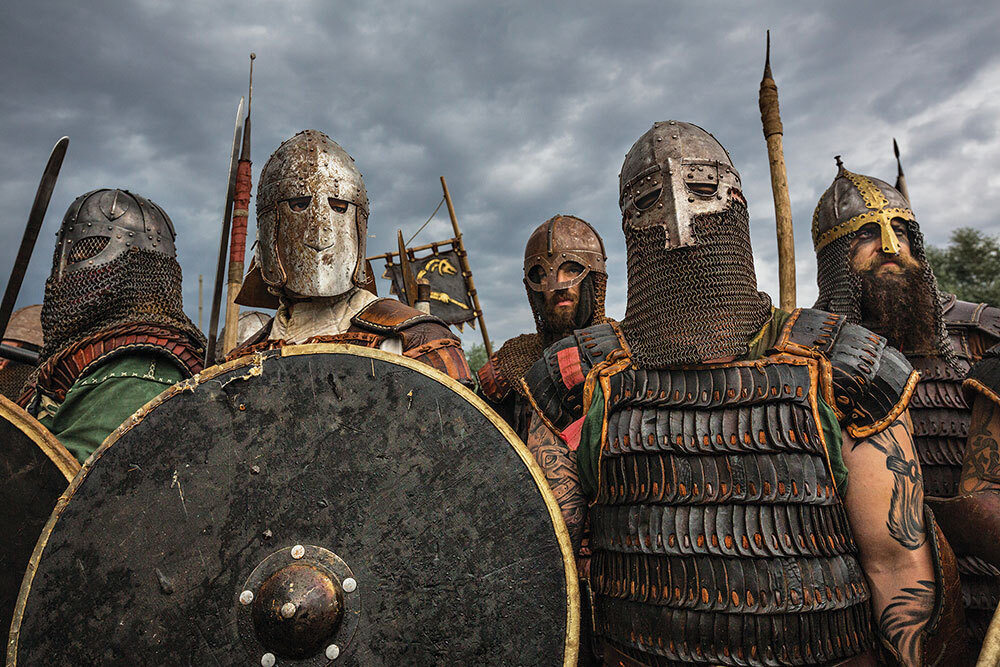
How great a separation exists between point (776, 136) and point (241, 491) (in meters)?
Answer: 4.20

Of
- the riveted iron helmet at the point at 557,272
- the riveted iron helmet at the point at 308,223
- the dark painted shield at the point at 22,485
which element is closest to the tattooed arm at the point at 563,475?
the riveted iron helmet at the point at 308,223

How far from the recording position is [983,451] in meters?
2.16

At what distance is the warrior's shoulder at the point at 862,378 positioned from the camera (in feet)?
6.36

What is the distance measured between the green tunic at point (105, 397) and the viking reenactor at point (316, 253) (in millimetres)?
433

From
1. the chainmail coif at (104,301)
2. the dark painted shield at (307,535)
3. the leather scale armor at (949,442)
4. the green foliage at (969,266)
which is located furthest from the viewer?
the green foliage at (969,266)

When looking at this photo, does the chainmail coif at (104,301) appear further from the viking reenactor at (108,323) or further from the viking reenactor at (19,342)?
the viking reenactor at (19,342)

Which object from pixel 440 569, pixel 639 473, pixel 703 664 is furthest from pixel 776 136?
pixel 440 569

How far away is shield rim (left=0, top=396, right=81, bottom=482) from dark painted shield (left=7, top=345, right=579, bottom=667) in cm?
65

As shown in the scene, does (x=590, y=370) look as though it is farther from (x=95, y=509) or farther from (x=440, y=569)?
(x=95, y=509)

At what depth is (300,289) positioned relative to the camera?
3.16 meters

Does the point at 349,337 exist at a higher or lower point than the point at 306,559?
higher

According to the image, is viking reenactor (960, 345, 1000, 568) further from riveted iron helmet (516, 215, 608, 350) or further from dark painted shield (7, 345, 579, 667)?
riveted iron helmet (516, 215, 608, 350)

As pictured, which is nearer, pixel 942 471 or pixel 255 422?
pixel 255 422

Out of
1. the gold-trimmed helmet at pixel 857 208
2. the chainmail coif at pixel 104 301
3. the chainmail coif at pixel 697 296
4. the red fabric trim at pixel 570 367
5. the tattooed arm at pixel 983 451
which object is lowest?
the tattooed arm at pixel 983 451
